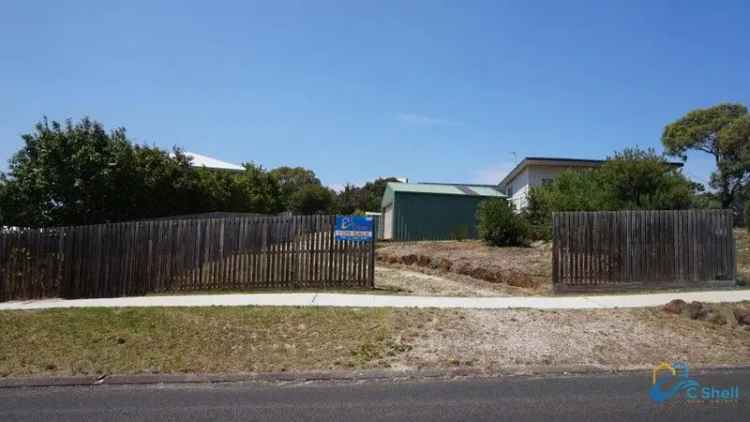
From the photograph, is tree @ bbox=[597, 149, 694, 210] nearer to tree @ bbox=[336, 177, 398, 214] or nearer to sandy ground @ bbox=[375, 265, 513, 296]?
sandy ground @ bbox=[375, 265, 513, 296]

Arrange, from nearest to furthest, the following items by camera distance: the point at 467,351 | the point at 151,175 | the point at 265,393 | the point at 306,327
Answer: the point at 265,393, the point at 467,351, the point at 306,327, the point at 151,175

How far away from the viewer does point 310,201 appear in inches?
2226

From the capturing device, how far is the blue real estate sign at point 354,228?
1161cm

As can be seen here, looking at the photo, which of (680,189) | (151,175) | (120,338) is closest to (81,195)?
(151,175)

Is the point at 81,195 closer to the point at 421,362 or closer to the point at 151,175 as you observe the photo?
the point at 151,175

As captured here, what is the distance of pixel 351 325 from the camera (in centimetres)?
788

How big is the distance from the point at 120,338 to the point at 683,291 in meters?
10.9

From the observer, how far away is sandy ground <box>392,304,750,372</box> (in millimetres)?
6723

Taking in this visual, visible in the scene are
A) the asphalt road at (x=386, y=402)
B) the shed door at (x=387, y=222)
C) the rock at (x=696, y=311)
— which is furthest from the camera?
the shed door at (x=387, y=222)

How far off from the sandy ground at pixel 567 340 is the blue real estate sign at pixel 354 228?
3449mm

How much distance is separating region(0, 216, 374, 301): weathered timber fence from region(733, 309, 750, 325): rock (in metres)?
6.74

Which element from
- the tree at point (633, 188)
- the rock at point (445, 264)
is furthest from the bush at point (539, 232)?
the rock at point (445, 264)

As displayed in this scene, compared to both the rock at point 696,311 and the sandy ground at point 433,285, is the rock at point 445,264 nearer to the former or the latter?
the sandy ground at point 433,285

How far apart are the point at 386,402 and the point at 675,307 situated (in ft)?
20.4
